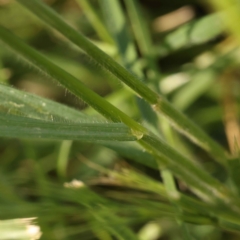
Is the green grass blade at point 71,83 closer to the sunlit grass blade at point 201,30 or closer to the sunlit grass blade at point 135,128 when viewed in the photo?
the sunlit grass blade at point 135,128

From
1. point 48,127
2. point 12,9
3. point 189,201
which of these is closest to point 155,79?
point 189,201

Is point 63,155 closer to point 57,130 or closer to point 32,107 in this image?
point 32,107

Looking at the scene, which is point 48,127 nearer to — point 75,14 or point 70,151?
point 70,151

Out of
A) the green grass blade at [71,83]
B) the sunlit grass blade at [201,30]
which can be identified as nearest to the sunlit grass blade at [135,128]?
the green grass blade at [71,83]

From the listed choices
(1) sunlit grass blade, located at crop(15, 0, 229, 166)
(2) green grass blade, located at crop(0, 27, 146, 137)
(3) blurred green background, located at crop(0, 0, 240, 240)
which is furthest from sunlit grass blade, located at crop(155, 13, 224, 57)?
(2) green grass blade, located at crop(0, 27, 146, 137)

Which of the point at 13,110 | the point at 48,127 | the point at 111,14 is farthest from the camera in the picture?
the point at 111,14

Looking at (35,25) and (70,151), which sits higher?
(35,25)
